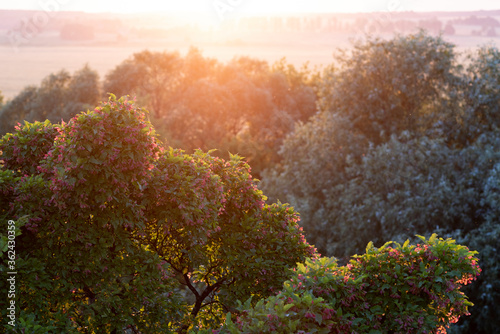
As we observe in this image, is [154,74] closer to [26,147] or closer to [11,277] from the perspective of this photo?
[26,147]

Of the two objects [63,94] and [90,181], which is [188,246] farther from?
[63,94]

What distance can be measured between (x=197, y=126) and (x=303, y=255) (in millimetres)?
42074

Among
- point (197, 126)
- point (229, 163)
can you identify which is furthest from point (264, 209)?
point (197, 126)

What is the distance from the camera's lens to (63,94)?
52.2 meters

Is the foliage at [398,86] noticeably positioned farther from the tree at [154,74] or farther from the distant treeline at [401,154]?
the tree at [154,74]

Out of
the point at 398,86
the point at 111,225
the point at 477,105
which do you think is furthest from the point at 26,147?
the point at 477,105

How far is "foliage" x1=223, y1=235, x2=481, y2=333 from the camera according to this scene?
854 cm

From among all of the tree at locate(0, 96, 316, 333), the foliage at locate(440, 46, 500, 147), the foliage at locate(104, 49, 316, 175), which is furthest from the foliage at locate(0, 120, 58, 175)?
the foliage at locate(104, 49, 316, 175)

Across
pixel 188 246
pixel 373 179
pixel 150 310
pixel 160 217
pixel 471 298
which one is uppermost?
pixel 160 217

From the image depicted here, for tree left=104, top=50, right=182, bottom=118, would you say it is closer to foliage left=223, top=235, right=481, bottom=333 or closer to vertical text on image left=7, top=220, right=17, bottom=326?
vertical text on image left=7, top=220, right=17, bottom=326

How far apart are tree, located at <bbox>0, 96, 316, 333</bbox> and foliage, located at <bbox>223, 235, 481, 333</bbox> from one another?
241 centimetres

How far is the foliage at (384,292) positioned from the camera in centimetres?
854

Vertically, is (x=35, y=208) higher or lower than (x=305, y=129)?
higher

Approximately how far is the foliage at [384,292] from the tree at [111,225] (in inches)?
95.0
